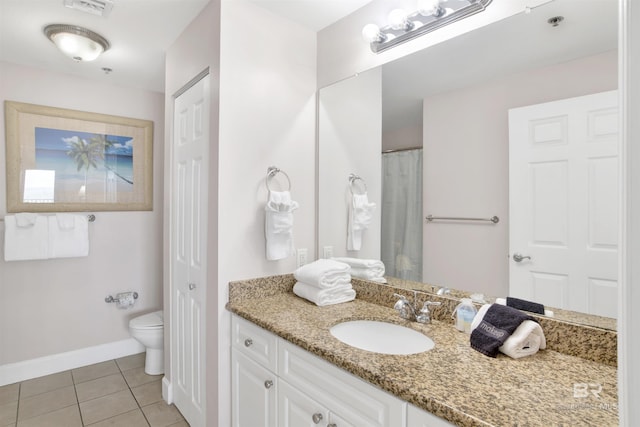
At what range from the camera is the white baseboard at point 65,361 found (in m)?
2.61

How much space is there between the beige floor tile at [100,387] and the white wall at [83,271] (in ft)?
1.43

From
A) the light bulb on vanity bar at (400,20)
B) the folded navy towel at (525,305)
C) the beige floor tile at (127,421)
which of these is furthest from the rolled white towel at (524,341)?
the beige floor tile at (127,421)

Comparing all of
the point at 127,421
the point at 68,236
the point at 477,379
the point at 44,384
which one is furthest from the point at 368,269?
the point at 44,384

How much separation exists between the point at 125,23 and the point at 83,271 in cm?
203

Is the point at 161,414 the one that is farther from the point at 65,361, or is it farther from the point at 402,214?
the point at 402,214

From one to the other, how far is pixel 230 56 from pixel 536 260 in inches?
65.4

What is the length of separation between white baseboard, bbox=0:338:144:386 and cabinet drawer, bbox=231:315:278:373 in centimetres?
197

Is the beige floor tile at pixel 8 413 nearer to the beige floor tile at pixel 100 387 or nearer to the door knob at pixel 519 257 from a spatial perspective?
the beige floor tile at pixel 100 387

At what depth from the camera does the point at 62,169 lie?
9.13 ft

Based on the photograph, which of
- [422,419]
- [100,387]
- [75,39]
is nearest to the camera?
[422,419]

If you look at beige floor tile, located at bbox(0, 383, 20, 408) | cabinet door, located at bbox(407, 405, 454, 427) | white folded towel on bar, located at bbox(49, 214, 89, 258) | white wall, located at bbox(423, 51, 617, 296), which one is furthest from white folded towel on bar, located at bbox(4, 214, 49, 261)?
cabinet door, located at bbox(407, 405, 454, 427)

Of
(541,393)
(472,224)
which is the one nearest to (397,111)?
(472,224)

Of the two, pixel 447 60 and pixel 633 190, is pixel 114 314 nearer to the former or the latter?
pixel 447 60

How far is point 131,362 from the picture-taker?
3008mm
